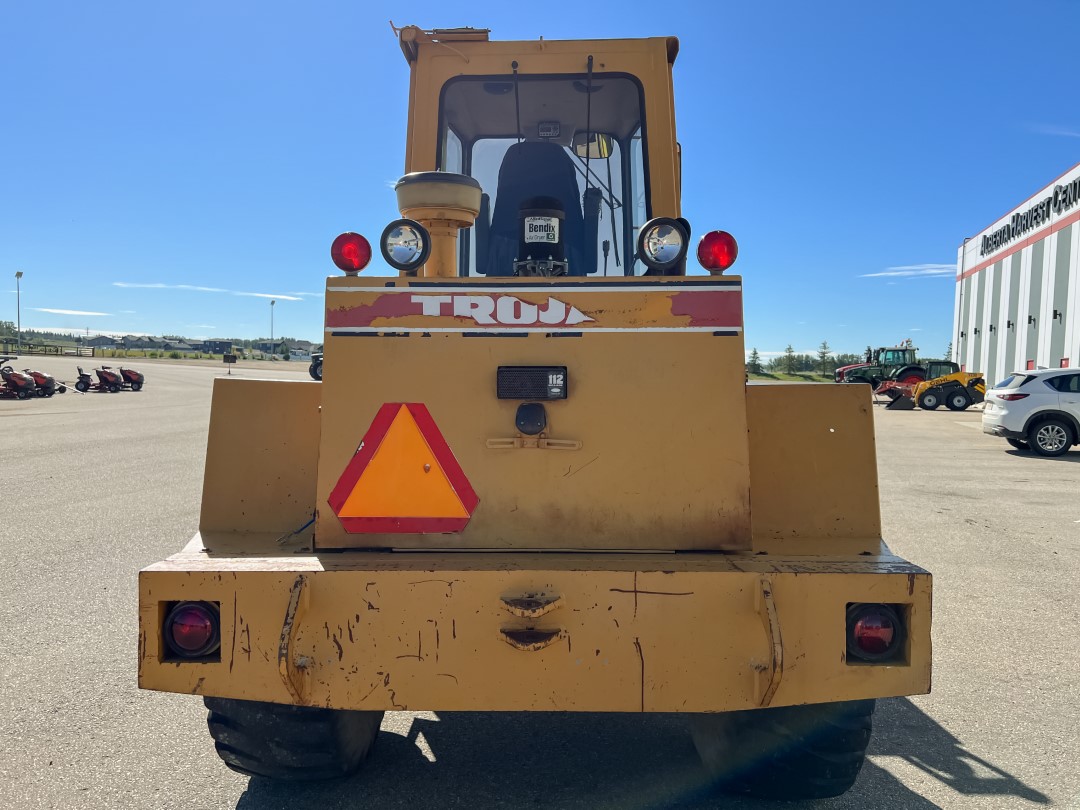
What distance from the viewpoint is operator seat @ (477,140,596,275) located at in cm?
416

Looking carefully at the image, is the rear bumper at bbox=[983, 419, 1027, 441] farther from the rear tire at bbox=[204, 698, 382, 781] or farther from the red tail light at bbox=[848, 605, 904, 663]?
the rear tire at bbox=[204, 698, 382, 781]

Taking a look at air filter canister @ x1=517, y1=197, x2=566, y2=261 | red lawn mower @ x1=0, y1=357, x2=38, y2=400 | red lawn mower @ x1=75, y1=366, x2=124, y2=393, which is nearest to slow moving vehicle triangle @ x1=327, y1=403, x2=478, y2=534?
air filter canister @ x1=517, y1=197, x2=566, y2=261

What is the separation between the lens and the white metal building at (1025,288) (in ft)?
96.0

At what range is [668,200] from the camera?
403cm

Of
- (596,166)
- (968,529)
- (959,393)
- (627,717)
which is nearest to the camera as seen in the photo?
(627,717)

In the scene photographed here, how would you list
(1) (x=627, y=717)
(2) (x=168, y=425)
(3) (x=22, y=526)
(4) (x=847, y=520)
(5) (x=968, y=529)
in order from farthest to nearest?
(2) (x=168, y=425), (5) (x=968, y=529), (3) (x=22, y=526), (1) (x=627, y=717), (4) (x=847, y=520)

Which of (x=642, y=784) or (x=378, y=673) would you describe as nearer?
(x=378, y=673)

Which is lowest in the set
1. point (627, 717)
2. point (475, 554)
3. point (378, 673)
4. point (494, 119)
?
point (627, 717)

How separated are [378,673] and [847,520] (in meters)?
1.76

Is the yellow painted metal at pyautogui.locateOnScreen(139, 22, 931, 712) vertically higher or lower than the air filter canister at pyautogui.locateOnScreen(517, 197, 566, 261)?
lower

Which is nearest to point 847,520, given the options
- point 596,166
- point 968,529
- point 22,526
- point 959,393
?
point 596,166

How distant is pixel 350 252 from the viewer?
303cm

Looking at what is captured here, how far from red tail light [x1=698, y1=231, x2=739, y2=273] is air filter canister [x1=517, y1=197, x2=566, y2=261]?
2.35 feet

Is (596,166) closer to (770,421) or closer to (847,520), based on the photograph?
(770,421)
